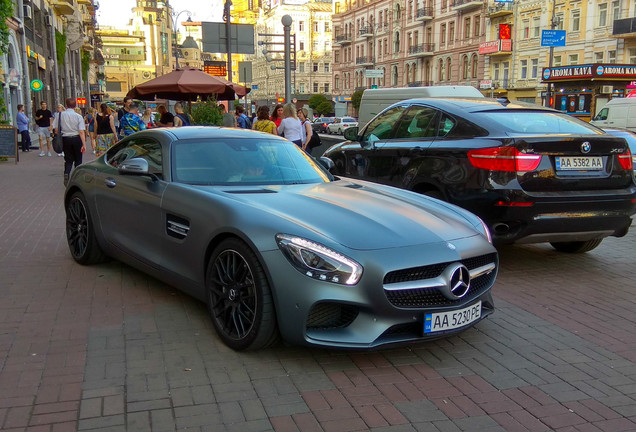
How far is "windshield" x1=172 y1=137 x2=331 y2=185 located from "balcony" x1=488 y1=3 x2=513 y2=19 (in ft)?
168

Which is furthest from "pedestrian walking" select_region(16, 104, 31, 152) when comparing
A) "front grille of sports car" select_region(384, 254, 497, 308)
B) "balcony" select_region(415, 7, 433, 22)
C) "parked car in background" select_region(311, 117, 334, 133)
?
"balcony" select_region(415, 7, 433, 22)

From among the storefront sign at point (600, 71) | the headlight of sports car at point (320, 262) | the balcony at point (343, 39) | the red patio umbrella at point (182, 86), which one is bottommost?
the headlight of sports car at point (320, 262)

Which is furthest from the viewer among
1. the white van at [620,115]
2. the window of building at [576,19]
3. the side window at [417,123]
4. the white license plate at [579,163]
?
the window of building at [576,19]

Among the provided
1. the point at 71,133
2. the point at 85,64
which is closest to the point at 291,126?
the point at 71,133

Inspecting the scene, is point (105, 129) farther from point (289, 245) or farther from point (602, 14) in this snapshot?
point (602, 14)

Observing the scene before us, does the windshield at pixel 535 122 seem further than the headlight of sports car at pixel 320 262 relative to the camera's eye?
Yes

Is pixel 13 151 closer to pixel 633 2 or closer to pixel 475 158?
pixel 475 158

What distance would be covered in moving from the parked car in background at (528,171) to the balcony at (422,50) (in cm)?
6100

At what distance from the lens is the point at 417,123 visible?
6.87 meters

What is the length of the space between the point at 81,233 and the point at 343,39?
82.2 metres

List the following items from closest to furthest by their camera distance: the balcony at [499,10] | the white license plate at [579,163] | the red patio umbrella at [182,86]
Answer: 1. the white license plate at [579,163]
2. the red patio umbrella at [182,86]
3. the balcony at [499,10]

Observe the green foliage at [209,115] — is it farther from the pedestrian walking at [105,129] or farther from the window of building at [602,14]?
the window of building at [602,14]

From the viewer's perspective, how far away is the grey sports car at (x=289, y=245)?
355cm

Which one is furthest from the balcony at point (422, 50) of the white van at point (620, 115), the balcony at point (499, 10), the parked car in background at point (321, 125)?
the white van at point (620, 115)
